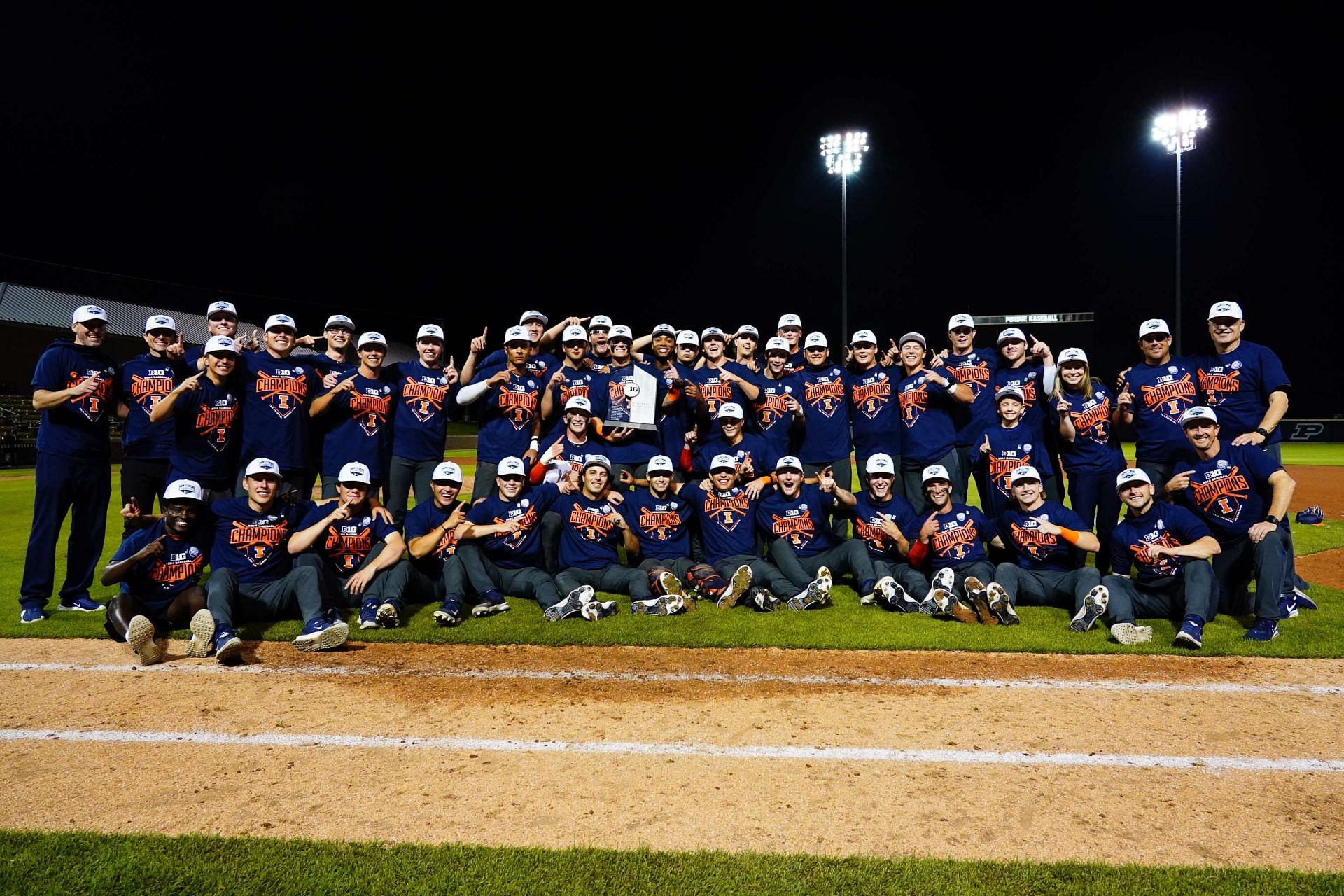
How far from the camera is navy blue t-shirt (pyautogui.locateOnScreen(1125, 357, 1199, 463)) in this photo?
21.1ft

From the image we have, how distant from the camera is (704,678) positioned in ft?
15.1

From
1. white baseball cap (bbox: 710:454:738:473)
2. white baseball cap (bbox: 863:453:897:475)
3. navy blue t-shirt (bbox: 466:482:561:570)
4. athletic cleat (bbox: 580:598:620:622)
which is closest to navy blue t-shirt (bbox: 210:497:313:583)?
navy blue t-shirt (bbox: 466:482:561:570)

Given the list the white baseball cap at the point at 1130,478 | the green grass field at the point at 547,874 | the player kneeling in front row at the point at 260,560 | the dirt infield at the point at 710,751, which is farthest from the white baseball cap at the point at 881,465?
the player kneeling in front row at the point at 260,560

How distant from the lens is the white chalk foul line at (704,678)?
4359mm

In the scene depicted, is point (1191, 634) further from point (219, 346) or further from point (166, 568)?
point (219, 346)

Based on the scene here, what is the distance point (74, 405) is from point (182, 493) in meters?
1.84

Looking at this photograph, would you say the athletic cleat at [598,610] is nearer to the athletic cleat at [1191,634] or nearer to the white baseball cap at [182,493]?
the white baseball cap at [182,493]

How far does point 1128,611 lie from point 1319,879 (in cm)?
327

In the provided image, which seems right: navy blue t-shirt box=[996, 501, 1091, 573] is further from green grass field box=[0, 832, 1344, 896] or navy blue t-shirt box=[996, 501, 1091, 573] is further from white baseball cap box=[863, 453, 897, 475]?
green grass field box=[0, 832, 1344, 896]

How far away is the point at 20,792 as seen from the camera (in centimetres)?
314

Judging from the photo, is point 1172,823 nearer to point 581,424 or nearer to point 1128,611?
point 1128,611

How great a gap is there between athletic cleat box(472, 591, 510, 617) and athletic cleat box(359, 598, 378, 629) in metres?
0.75

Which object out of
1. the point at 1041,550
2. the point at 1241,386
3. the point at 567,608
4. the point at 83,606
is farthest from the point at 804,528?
the point at 83,606

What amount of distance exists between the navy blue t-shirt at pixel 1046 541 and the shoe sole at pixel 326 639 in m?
5.38
